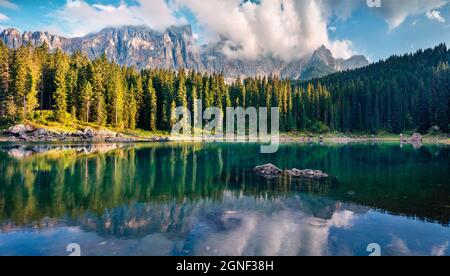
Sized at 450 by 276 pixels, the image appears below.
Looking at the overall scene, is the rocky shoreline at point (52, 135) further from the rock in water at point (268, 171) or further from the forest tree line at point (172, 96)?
the rock in water at point (268, 171)

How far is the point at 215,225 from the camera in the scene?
17.4 meters

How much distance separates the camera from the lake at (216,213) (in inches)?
559

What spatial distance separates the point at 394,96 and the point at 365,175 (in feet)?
439

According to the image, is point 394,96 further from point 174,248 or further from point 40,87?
point 174,248
